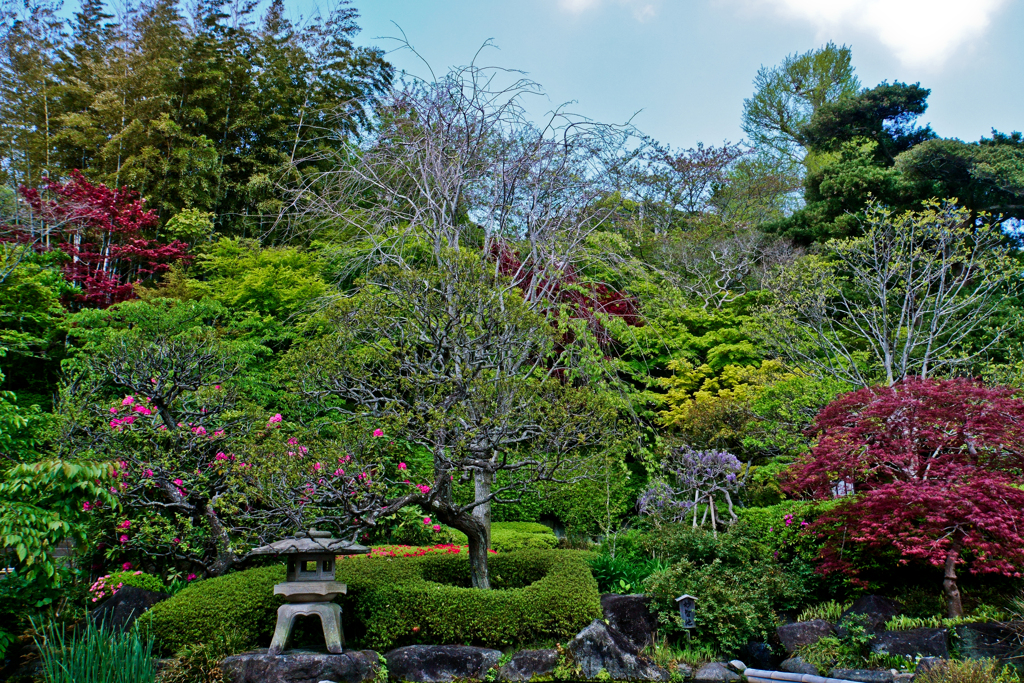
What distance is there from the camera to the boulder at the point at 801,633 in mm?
6004

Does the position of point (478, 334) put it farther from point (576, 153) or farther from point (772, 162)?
point (772, 162)

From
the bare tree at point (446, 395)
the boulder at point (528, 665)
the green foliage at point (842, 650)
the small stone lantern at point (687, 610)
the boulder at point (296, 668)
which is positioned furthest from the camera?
the small stone lantern at point (687, 610)

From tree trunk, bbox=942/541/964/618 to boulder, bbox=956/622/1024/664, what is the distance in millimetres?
484

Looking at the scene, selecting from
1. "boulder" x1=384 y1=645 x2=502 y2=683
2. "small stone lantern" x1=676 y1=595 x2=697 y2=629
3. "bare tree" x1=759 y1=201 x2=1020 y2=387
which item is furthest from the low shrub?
"bare tree" x1=759 y1=201 x2=1020 y2=387

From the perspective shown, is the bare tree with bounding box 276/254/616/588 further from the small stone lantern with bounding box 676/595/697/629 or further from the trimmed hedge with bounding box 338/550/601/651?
the small stone lantern with bounding box 676/595/697/629

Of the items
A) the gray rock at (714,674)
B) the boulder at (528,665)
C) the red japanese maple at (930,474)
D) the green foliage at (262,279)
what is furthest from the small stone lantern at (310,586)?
the green foliage at (262,279)

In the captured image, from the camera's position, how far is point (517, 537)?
8484 millimetres

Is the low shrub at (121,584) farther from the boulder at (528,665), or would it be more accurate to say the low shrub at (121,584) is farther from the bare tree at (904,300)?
the bare tree at (904,300)

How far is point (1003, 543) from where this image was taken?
566cm

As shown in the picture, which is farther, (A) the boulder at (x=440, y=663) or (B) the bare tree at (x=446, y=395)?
(B) the bare tree at (x=446, y=395)

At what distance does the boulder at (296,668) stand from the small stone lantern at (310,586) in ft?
0.49

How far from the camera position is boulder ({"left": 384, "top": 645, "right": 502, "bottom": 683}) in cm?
530

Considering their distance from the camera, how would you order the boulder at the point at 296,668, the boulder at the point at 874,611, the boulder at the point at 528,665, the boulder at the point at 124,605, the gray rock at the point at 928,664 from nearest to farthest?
1. the gray rock at the point at 928,664
2. the boulder at the point at 296,668
3. the boulder at the point at 528,665
4. the boulder at the point at 124,605
5. the boulder at the point at 874,611

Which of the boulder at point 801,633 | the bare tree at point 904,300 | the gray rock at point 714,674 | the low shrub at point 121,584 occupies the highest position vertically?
the bare tree at point 904,300
